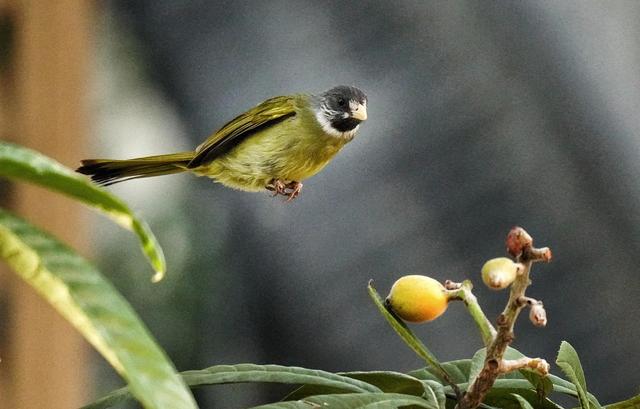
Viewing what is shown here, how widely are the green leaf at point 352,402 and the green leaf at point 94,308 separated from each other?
0.15m

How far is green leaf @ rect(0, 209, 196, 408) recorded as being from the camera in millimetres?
316

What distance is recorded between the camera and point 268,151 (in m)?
0.72

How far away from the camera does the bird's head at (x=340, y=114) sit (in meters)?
0.74

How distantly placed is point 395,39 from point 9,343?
946 mm

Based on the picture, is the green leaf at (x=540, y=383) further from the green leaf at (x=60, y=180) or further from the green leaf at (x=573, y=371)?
the green leaf at (x=60, y=180)

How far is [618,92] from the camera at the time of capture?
5.49ft

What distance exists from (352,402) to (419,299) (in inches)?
2.5

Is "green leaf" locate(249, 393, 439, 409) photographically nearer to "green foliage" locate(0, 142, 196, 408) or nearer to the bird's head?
"green foliage" locate(0, 142, 196, 408)

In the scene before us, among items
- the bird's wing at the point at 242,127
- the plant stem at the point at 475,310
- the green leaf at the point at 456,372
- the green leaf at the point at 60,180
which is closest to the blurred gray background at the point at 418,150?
the bird's wing at the point at 242,127

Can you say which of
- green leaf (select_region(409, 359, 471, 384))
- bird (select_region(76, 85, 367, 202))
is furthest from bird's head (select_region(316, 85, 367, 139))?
green leaf (select_region(409, 359, 471, 384))

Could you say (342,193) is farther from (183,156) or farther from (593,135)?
(183,156)

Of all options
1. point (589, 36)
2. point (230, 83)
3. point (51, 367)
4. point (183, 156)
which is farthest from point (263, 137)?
point (51, 367)

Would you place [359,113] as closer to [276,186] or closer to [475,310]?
[276,186]

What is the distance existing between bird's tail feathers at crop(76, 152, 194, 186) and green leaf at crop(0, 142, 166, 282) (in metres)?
0.33
